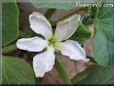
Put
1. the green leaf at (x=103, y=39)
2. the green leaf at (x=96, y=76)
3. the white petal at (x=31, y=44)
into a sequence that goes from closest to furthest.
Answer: the white petal at (x=31, y=44)
the green leaf at (x=103, y=39)
the green leaf at (x=96, y=76)

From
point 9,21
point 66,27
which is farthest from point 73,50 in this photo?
point 9,21

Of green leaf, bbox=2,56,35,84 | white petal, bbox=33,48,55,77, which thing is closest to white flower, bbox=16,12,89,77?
white petal, bbox=33,48,55,77

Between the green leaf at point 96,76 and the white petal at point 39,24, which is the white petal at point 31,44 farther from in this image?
the green leaf at point 96,76

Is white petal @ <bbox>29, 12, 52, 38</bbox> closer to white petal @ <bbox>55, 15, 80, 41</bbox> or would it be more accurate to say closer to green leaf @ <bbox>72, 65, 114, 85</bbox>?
white petal @ <bbox>55, 15, 80, 41</bbox>

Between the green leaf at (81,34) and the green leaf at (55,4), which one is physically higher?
the green leaf at (55,4)

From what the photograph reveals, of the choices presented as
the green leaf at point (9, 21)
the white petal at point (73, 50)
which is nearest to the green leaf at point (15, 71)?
the green leaf at point (9, 21)

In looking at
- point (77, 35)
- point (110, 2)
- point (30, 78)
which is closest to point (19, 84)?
point (30, 78)
